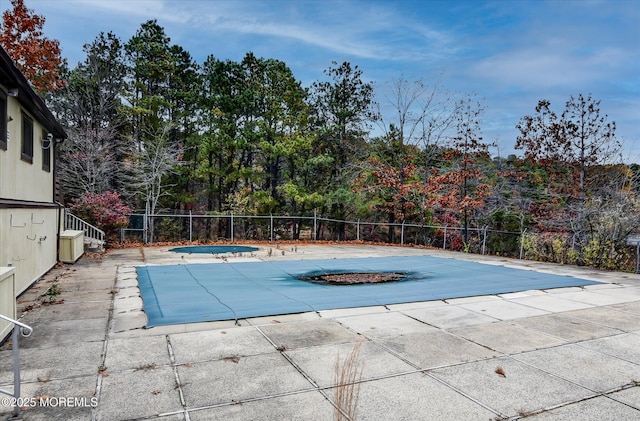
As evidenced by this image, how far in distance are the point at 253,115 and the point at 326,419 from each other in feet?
54.5

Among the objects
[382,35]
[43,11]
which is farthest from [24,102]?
[43,11]

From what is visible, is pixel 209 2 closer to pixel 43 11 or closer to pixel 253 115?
pixel 253 115

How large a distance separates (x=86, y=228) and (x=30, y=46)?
834 centimetres

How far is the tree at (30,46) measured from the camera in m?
14.6

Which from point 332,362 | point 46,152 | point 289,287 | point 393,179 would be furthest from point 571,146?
point 46,152

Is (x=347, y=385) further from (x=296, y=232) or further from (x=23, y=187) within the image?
(x=296, y=232)

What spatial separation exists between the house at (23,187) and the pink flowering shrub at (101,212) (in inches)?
134

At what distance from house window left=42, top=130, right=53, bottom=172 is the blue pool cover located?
9.71 feet

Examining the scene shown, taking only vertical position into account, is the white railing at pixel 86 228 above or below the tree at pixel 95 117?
below

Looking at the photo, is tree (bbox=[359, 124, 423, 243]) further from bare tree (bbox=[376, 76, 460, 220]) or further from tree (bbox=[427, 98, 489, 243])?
tree (bbox=[427, 98, 489, 243])

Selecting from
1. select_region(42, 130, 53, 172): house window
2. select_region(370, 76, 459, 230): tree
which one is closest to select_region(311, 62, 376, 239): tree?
select_region(370, 76, 459, 230): tree

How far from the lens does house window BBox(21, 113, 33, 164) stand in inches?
256

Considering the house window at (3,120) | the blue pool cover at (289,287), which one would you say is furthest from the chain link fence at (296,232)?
the house window at (3,120)

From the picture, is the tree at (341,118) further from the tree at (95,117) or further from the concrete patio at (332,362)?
the concrete patio at (332,362)
